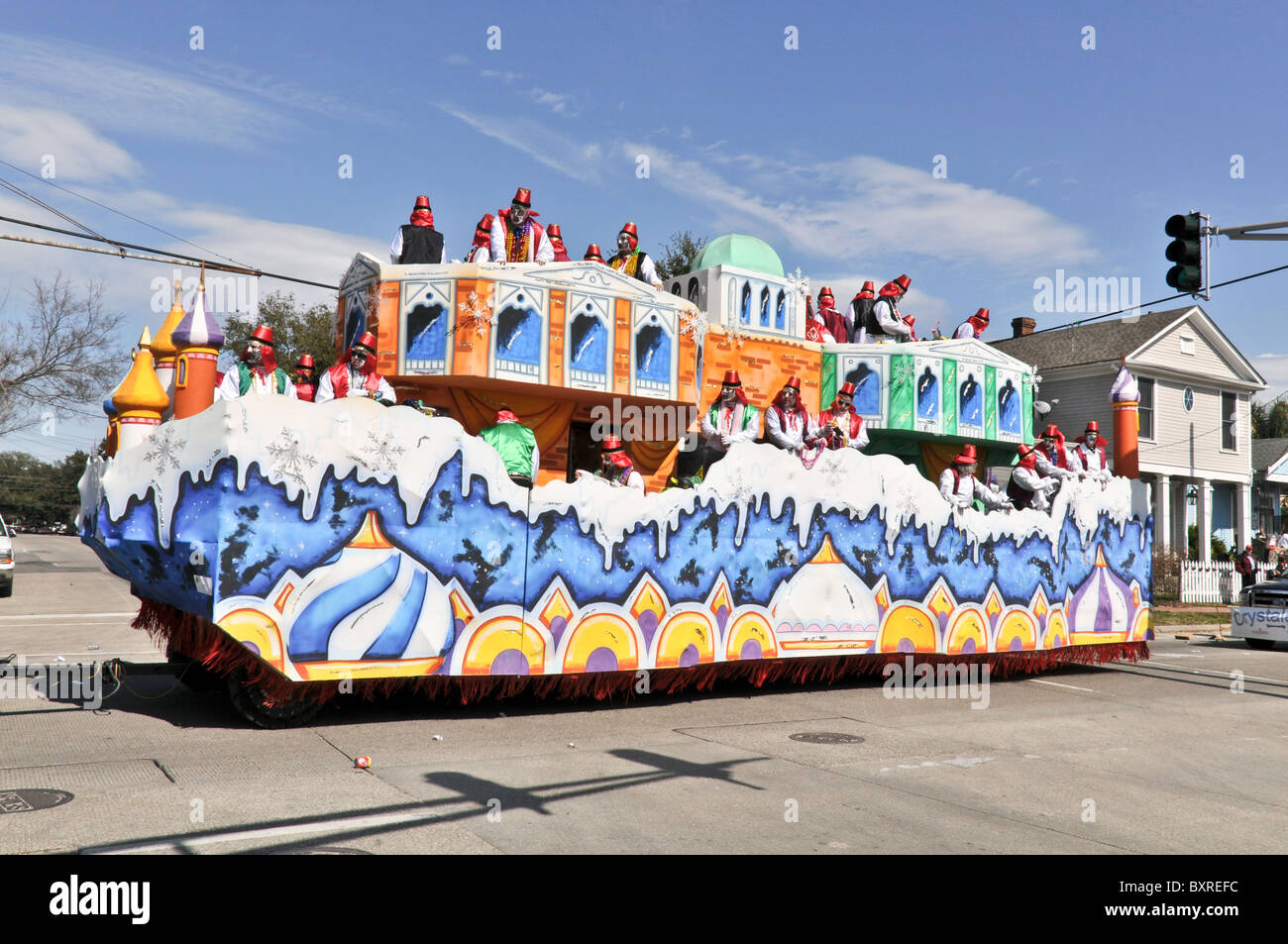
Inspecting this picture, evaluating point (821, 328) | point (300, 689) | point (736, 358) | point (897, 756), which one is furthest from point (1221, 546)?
point (300, 689)

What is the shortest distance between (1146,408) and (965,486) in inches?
721

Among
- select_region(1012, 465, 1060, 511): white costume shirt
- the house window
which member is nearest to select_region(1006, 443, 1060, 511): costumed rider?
select_region(1012, 465, 1060, 511): white costume shirt

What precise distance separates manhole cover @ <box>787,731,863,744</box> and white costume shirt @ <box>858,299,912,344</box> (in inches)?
278

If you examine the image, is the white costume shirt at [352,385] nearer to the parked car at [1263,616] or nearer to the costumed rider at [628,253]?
the costumed rider at [628,253]

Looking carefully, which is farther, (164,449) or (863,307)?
(863,307)

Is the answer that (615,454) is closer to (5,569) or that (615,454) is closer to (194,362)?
(194,362)

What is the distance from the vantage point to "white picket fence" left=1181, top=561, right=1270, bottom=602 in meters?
25.8

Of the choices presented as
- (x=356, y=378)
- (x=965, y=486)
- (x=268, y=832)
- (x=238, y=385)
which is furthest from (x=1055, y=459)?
(x=268, y=832)

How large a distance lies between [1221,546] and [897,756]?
88.3 feet

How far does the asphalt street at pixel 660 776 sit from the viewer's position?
5090mm

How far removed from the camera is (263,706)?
25.0 feet

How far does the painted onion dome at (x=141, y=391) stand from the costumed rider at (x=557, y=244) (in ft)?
16.8

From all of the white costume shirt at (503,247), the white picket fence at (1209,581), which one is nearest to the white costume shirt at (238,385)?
the white costume shirt at (503,247)

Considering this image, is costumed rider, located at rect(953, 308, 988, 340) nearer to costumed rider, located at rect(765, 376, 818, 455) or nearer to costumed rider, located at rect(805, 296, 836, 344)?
costumed rider, located at rect(805, 296, 836, 344)
